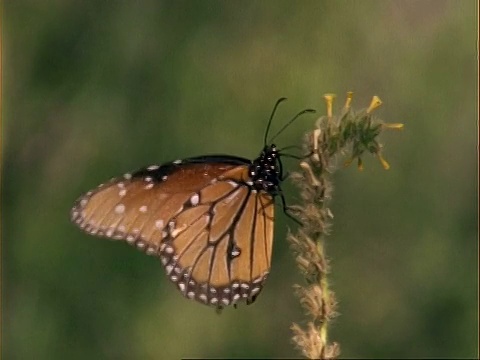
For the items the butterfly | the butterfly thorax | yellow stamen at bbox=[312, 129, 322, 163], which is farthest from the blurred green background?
yellow stamen at bbox=[312, 129, 322, 163]

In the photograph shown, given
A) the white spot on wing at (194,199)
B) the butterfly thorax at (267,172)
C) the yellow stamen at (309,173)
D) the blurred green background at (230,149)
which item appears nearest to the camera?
the yellow stamen at (309,173)

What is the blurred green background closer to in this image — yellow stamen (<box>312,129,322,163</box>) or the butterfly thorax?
the butterfly thorax

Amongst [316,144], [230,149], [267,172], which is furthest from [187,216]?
[230,149]

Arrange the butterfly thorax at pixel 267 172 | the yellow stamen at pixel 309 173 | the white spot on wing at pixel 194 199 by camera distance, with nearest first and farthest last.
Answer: the yellow stamen at pixel 309 173
the butterfly thorax at pixel 267 172
the white spot on wing at pixel 194 199

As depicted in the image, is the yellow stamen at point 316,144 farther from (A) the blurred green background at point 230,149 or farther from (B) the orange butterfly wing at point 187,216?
(A) the blurred green background at point 230,149

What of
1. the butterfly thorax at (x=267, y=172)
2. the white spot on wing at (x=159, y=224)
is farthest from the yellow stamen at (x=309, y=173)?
the white spot on wing at (x=159, y=224)

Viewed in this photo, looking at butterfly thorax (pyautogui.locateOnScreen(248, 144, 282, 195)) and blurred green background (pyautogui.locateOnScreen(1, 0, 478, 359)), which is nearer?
butterfly thorax (pyautogui.locateOnScreen(248, 144, 282, 195))
